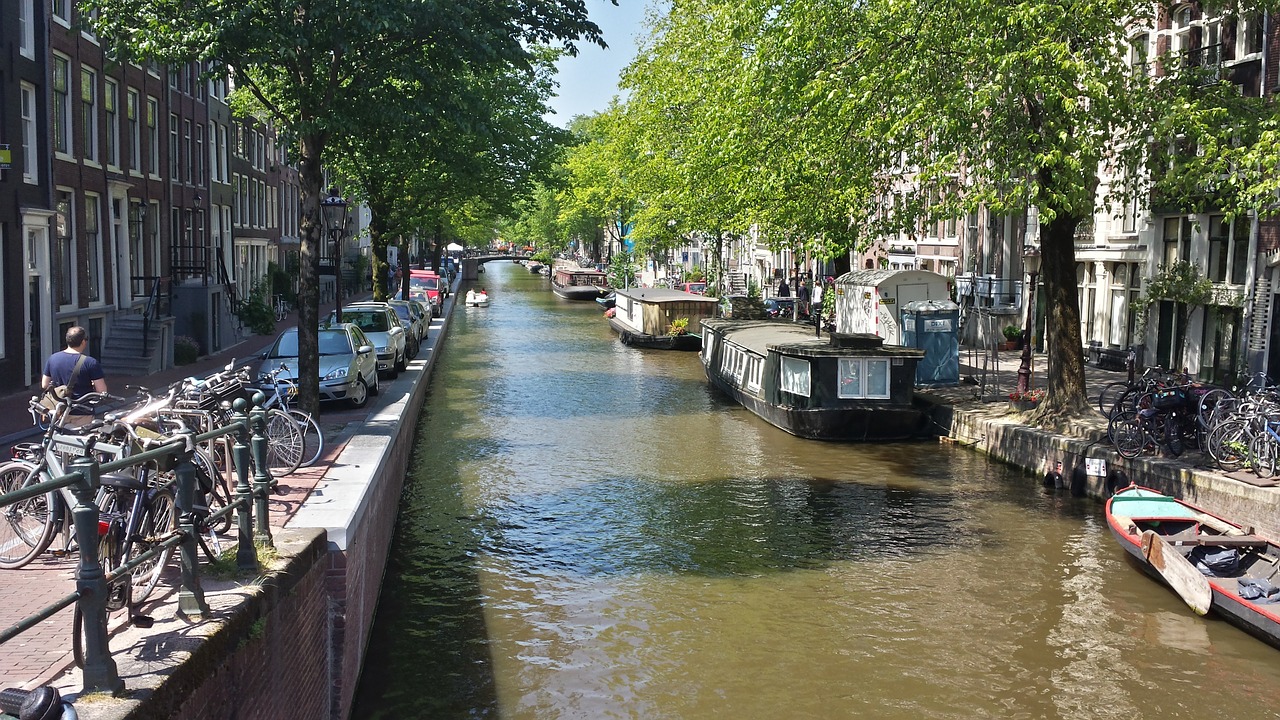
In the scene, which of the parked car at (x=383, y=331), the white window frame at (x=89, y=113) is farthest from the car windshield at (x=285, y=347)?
the white window frame at (x=89, y=113)

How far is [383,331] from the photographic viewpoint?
85.8 feet

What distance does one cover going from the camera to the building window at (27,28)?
70.1ft

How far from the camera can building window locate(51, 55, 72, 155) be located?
23.6 m

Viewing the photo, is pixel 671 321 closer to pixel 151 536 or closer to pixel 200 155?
pixel 200 155

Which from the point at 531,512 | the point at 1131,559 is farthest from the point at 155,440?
the point at 1131,559

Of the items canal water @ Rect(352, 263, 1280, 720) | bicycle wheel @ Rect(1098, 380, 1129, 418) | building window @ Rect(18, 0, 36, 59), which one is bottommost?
canal water @ Rect(352, 263, 1280, 720)

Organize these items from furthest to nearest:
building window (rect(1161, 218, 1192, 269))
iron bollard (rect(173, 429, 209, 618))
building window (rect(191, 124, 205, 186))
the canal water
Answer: building window (rect(191, 124, 205, 186))
building window (rect(1161, 218, 1192, 269))
the canal water
iron bollard (rect(173, 429, 209, 618))

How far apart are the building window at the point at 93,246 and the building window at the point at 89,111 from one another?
1039 mm

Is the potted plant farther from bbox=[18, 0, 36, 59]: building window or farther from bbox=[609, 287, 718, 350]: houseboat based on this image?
bbox=[18, 0, 36, 59]: building window

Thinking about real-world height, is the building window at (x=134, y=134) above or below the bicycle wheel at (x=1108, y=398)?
above

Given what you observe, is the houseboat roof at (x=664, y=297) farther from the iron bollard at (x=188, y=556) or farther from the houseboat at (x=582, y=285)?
the iron bollard at (x=188, y=556)

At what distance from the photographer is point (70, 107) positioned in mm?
24094

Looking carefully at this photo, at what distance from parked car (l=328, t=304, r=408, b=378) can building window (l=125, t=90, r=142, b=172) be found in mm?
6630

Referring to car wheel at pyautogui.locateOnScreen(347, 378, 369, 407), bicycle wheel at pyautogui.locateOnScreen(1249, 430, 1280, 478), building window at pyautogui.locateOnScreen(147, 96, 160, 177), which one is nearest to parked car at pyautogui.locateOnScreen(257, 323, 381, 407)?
car wheel at pyautogui.locateOnScreen(347, 378, 369, 407)
